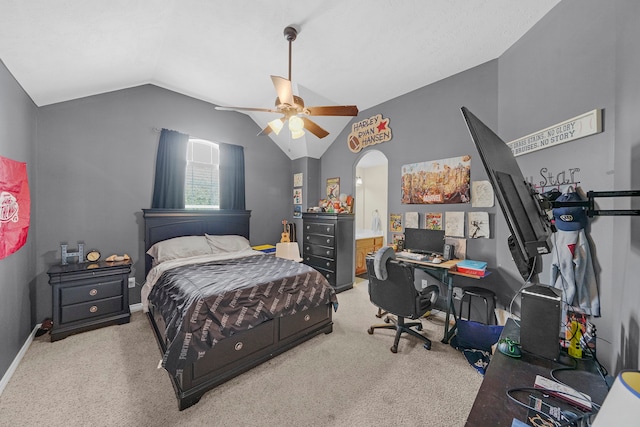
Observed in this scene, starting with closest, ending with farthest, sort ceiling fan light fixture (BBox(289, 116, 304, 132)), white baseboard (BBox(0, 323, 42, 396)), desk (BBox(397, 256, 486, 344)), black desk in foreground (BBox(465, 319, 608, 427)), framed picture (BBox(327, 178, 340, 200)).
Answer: black desk in foreground (BBox(465, 319, 608, 427)) < white baseboard (BBox(0, 323, 42, 396)) < ceiling fan light fixture (BBox(289, 116, 304, 132)) < desk (BBox(397, 256, 486, 344)) < framed picture (BBox(327, 178, 340, 200))

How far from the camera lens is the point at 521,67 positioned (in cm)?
249

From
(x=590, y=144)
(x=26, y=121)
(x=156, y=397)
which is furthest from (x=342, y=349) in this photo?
(x=26, y=121)

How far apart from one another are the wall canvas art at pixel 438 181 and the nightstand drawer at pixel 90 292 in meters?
4.01

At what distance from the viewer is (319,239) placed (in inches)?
179

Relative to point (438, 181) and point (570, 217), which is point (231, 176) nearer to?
point (438, 181)

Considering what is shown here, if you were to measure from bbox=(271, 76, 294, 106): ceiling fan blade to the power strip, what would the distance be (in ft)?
7.85

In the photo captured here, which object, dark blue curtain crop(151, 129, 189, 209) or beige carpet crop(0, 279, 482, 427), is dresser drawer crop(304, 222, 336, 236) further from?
dark blue curtain crop(151, 129, 189, 209)

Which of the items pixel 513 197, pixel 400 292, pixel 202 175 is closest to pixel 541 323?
pixel 513 197

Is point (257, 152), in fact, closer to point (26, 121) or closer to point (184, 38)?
point (184, 38)

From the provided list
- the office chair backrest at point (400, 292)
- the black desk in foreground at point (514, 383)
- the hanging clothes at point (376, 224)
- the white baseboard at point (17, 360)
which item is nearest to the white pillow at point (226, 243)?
the white baseboard at point (17, 360)

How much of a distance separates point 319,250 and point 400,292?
86.9 inches

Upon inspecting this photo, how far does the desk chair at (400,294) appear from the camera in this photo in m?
2.46

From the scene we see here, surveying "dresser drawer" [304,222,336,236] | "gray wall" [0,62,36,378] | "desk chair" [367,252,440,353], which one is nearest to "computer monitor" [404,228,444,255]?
"desk chair" [367,252,440,353]

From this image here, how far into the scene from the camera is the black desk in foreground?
2.60 ft
